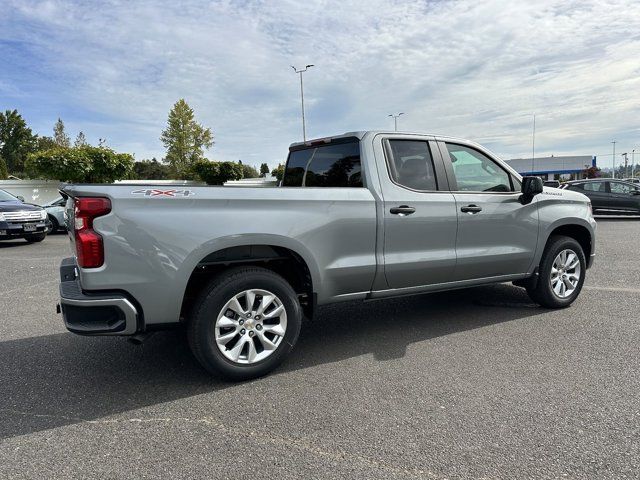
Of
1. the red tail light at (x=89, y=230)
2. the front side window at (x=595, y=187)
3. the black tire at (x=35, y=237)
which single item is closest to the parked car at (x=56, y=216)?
the black tire at (x=35, y=237)

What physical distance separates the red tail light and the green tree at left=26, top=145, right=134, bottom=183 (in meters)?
25.6

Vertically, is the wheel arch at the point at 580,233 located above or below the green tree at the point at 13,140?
below

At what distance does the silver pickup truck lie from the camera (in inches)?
121

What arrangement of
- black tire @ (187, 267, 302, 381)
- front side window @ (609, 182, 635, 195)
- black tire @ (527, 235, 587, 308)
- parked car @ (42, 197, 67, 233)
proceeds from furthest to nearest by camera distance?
front side window @ (609, 182, 635, 195), parked car @ (42, 197, 67, 233), black tire @ (527, 235, 587, 308), black tire @ (187, 267, 302, 381)

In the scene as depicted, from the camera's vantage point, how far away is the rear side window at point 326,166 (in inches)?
164

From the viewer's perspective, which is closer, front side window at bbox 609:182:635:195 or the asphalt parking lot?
the asphalt parking lot

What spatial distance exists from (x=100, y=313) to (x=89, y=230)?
21.6 inches

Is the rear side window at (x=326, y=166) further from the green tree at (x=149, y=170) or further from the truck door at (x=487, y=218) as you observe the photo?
the green tree at (x=149, y=170)

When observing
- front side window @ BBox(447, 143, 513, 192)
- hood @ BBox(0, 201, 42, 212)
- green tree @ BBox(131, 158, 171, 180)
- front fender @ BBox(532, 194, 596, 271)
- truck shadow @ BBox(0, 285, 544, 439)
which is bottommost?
truck shadow @ BBox(0, 285, 544, 439)

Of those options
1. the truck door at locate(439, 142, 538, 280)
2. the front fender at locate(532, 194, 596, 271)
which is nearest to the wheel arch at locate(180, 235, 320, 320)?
the truck door at locate(439, 142, 538, 280)

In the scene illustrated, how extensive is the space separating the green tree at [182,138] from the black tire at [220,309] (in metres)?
49.0

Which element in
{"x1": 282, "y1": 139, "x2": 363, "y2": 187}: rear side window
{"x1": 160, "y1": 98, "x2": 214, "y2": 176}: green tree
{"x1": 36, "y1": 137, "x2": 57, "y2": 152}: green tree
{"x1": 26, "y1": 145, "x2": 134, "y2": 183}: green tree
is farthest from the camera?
{"x1": 36, "y1": 137, "x2": 57, "y2": 152}: green tree

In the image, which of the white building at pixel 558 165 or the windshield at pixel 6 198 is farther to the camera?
the white building at pixel 558 165

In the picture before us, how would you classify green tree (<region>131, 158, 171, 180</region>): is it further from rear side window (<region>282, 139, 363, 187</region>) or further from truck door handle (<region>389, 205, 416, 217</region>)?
truck door handle (<region>389, 205, 416, 217</region>)
